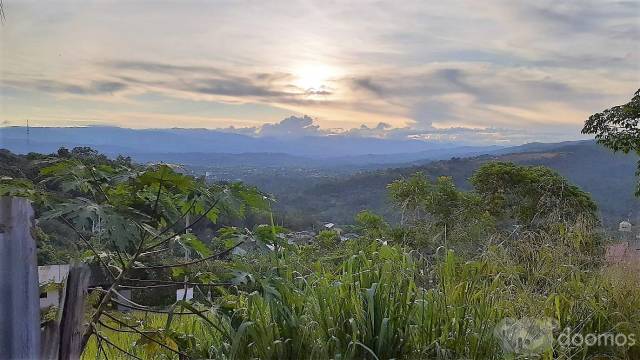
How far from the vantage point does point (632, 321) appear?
2.35 metres

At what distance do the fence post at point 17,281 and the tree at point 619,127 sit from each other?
8277 millimetres

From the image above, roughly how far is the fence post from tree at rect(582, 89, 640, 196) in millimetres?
8277

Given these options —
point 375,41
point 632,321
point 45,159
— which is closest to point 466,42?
point 375,41

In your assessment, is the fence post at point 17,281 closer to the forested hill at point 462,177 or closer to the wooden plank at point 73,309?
the wooden plank at point 73,309

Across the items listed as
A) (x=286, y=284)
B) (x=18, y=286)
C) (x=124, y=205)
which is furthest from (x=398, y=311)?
(x=18, y=286)

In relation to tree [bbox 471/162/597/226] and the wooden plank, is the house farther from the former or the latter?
tree [bbox 471/162/597/226]

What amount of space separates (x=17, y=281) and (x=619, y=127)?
28.3 feet

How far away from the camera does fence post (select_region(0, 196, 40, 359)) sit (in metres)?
1.10

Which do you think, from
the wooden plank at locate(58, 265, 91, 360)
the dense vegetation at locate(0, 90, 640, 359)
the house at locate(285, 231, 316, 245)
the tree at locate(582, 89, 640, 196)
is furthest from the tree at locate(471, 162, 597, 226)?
the wooden plank at locate(58, 265, 91, 360)

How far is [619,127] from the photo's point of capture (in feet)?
26.7

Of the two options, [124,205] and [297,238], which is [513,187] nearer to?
[297,238]

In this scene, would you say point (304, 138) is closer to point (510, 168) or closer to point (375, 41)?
point (510, 168)

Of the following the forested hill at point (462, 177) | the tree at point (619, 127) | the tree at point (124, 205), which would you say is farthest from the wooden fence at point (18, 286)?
the forested hill at point (462, 177)

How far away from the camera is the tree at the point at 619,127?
25.9ft
